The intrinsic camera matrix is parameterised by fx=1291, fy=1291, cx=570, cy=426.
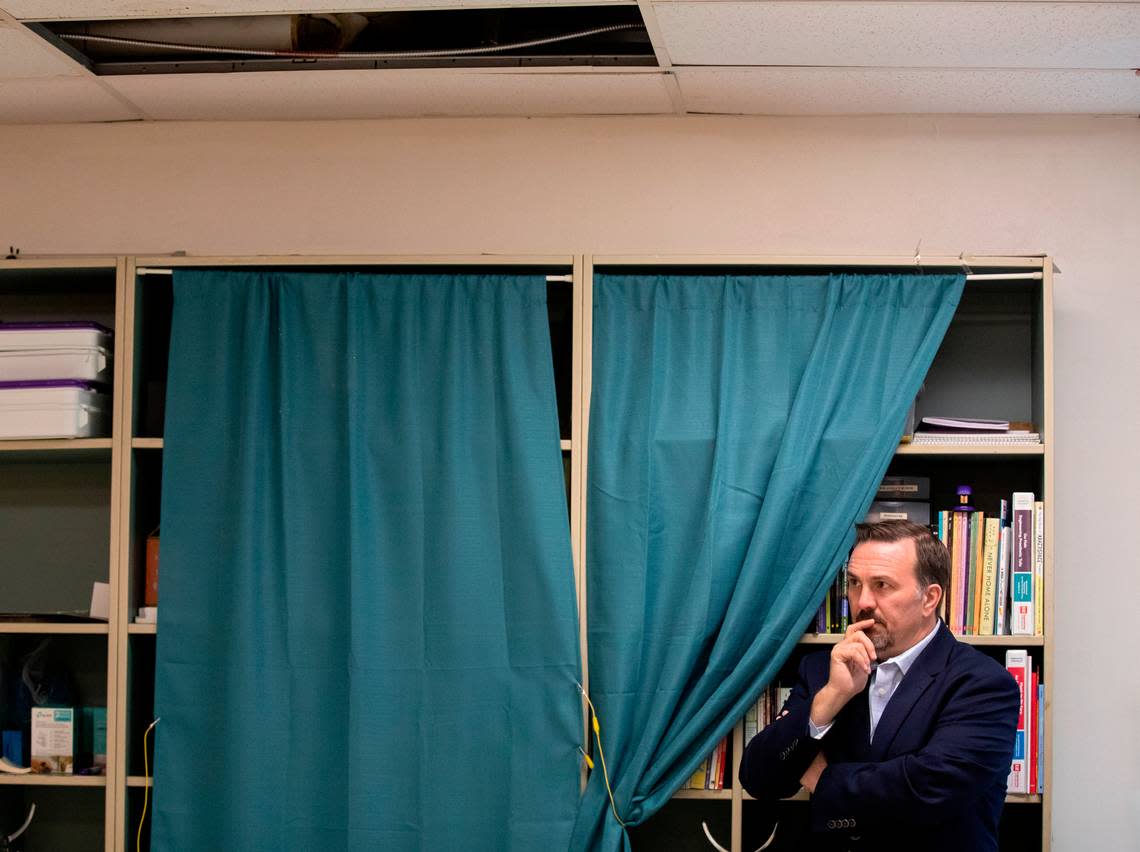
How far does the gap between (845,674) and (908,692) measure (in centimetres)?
15

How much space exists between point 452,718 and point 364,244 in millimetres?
1354

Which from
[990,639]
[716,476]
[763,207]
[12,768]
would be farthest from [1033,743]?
[12,768]

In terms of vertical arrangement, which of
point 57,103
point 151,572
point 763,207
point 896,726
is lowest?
point 896,726

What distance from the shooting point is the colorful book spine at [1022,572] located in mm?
3098

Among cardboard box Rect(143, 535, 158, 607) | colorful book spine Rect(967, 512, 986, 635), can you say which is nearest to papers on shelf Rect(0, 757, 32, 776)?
cardboard box Rect(143, 535, 158, 607)

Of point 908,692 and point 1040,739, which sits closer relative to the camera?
point 908,692

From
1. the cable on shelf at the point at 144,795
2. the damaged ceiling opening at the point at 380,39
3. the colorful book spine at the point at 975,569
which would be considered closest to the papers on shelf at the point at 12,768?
the cable on shelf at the point at 144,795

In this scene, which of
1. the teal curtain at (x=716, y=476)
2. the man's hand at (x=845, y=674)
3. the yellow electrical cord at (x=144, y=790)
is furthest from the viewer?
the yellow electrical cord at (x=144, y=790)

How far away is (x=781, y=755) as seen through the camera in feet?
9.34

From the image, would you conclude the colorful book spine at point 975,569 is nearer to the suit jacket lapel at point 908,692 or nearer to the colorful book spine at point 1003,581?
the colorful book spine at point 1003,581

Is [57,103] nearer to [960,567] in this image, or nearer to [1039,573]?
[960,567]

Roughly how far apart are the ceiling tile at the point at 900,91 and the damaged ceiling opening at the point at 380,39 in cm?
28

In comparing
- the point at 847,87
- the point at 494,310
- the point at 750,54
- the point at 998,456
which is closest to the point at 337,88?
the point at 494,310

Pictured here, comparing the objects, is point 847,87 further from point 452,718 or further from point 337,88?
point 452,718
